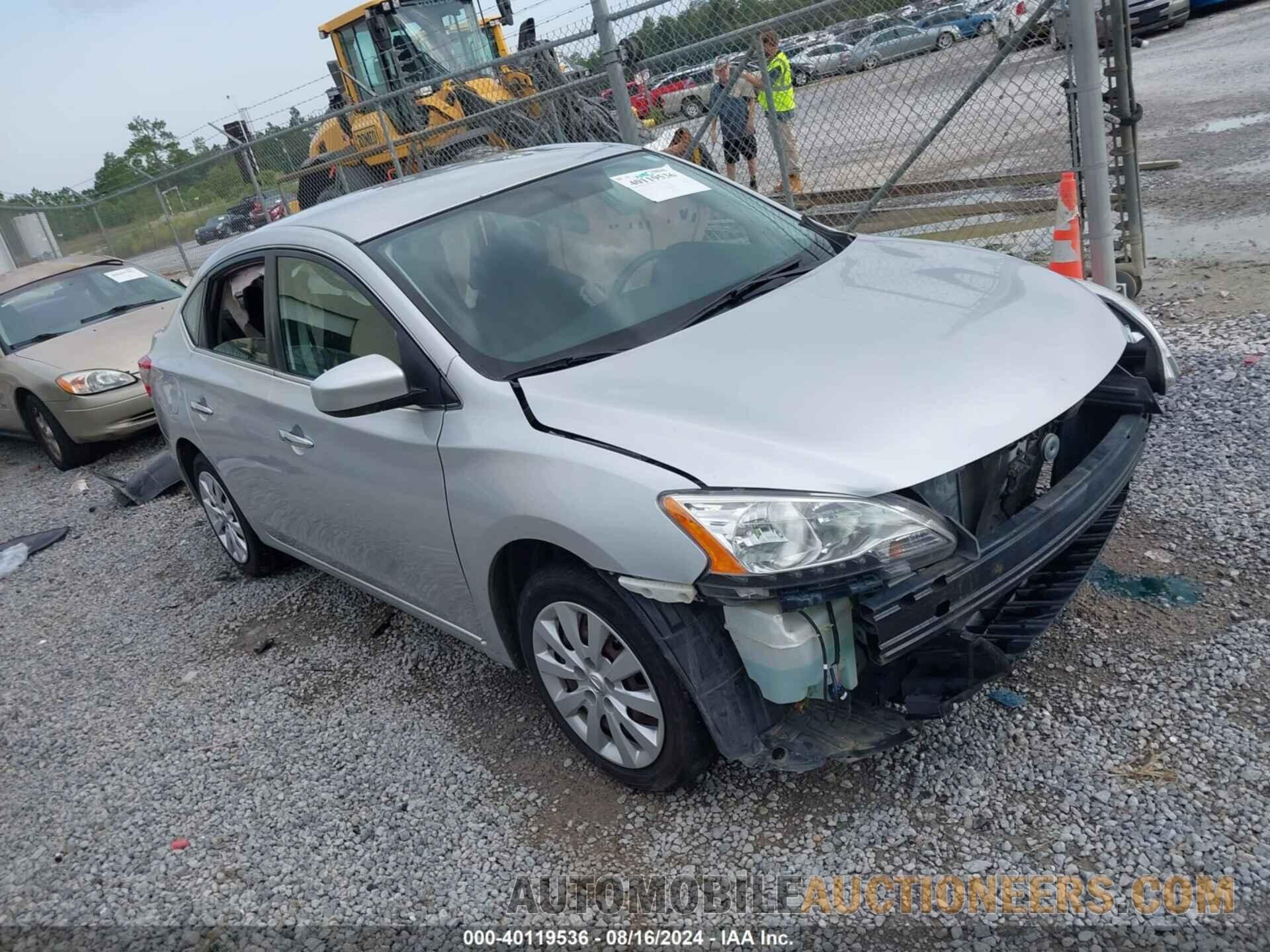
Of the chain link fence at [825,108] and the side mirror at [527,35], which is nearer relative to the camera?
the chain link fence at [825,108]

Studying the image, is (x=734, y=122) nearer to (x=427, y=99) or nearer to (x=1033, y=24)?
(x=1033, y=24)

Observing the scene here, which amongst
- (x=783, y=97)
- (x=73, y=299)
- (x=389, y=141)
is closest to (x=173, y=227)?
(x=73, y=299)

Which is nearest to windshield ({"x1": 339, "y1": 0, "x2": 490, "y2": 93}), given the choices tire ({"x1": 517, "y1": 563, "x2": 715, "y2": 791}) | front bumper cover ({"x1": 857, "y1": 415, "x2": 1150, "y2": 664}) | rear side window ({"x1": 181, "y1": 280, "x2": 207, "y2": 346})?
rear side window ({"x1": 181, "y1": 280, "x2": 207, "y2": 346})

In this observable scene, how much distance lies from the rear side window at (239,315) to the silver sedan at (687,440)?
0.19 feet

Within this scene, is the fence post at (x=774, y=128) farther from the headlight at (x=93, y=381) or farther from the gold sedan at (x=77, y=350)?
the headlight at (x=93, y=381)

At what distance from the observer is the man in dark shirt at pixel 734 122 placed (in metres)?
7.02

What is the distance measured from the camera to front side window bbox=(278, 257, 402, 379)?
335cm

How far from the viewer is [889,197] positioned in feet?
25.0

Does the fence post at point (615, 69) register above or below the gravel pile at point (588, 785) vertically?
above

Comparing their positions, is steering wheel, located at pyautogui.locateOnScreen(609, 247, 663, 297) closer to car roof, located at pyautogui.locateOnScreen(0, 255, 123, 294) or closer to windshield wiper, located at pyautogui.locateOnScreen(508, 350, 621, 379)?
windshield wiper, located at pyautogui.locateOnScreen(508, 350, 621, 379)

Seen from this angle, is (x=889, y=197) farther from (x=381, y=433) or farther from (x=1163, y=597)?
(x=381, y=433)

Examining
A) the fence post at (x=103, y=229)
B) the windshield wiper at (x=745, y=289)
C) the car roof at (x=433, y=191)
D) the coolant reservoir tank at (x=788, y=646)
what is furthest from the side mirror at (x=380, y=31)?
the coolant reservoir tank at (x=788, y=646)

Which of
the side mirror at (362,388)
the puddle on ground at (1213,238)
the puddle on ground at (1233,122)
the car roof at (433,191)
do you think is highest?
the car roof at (433,191)

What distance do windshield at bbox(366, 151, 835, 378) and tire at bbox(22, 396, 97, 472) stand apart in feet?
19.2
